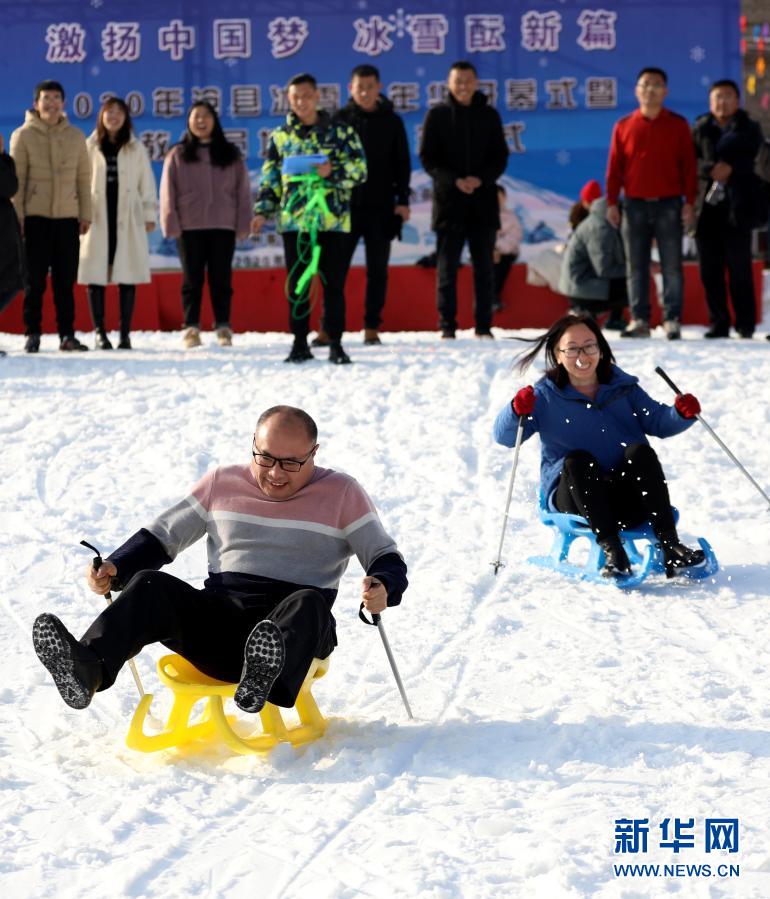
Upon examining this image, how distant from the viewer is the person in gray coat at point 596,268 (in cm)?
1042

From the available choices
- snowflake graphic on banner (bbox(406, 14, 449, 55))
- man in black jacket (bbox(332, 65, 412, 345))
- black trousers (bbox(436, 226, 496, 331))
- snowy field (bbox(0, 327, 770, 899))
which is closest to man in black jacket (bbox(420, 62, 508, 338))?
black trousers (bbox(436, 226, 496, 331))

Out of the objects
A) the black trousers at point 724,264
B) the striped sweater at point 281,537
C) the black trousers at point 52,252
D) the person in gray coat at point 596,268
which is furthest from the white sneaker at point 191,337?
the striped sweater at point 281,537

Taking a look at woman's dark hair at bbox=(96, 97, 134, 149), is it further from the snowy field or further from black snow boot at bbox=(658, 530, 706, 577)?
black snow boot at bbox=(658, 530, 706, 577)

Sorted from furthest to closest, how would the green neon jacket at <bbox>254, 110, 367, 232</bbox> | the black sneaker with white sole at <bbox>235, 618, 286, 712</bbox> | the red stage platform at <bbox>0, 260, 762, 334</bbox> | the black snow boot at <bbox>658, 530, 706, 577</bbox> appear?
the red stage platform at <bbox>0, 260, 762, 334</bbox>, the green neon jacket at <bbox>254, 110, 367, 232</bbox>, the black snow boot at <bbox>658, 530, 706, 577</bbox>, the black sneaker with white sole at <bbox>235, 618, 286, 712</bbox>

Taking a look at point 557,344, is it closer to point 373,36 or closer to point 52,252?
point 52,252

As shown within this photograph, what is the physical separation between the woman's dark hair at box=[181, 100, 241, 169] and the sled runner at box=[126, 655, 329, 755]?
20.8 feet

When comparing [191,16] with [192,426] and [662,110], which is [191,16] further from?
[192,426]

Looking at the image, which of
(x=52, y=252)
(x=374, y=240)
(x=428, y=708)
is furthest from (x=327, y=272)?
(x=428, y=708)

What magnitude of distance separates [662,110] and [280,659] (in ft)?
23.4

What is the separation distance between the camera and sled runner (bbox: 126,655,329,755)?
361 cm

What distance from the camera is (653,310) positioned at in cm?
1227

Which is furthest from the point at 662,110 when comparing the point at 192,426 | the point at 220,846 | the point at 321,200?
the point at 220,846

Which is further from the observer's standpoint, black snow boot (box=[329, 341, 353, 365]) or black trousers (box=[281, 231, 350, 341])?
black snow boot (box=[329, 341, 353, 365])

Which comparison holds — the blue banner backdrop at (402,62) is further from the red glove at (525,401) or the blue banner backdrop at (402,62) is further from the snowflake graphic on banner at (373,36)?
the red glove at (525,401)
